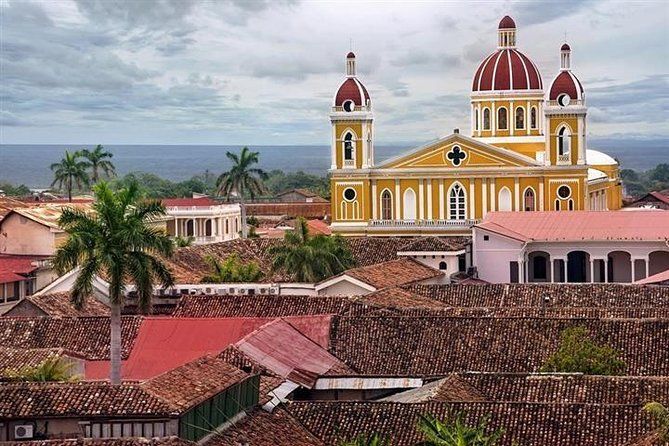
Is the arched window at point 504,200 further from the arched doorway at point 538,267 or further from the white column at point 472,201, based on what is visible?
the arched doorway at point 538,267

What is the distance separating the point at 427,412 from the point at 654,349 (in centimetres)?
973

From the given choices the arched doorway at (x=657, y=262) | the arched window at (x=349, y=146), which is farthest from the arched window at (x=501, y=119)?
the arched doorway at (x=657, y=262)

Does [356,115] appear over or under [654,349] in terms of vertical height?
over

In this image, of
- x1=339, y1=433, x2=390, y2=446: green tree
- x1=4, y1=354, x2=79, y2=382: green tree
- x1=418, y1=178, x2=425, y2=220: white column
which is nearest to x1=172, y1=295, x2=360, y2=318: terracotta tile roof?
x1=4, y1=354, x2=79, y2=382: green tree

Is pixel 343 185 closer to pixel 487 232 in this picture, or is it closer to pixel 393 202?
pixel 393 202

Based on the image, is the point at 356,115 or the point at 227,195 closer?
the point at 356,115

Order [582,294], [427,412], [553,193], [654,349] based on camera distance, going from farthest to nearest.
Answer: [553,193], [582,294], [654,349], [427,412]

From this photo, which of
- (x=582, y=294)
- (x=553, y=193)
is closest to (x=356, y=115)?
(x=553, y=193)

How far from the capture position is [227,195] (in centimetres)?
8275

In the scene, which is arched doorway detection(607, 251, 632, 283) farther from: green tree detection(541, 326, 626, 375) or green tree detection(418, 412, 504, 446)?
green tree detection(418, 412, 504, 446)

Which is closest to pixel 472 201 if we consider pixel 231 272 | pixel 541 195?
pixel 541 195

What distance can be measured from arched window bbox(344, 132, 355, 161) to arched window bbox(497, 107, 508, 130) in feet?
23.2

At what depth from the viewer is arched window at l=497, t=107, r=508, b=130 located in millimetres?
76812

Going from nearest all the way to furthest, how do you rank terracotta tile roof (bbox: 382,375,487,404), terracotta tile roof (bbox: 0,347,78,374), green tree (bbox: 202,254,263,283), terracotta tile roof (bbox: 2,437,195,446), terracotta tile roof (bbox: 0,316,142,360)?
terracotta tile roof (bbox: 2,437,195,446) → terracotta tile roof (bbox: 382,375,487,404) → terracotta tile roof (bbox: 0,347,78,374) → terracotta tile roof (bbox: 0,316,142,360) → green tree (bbox: 202,254,263,283)
